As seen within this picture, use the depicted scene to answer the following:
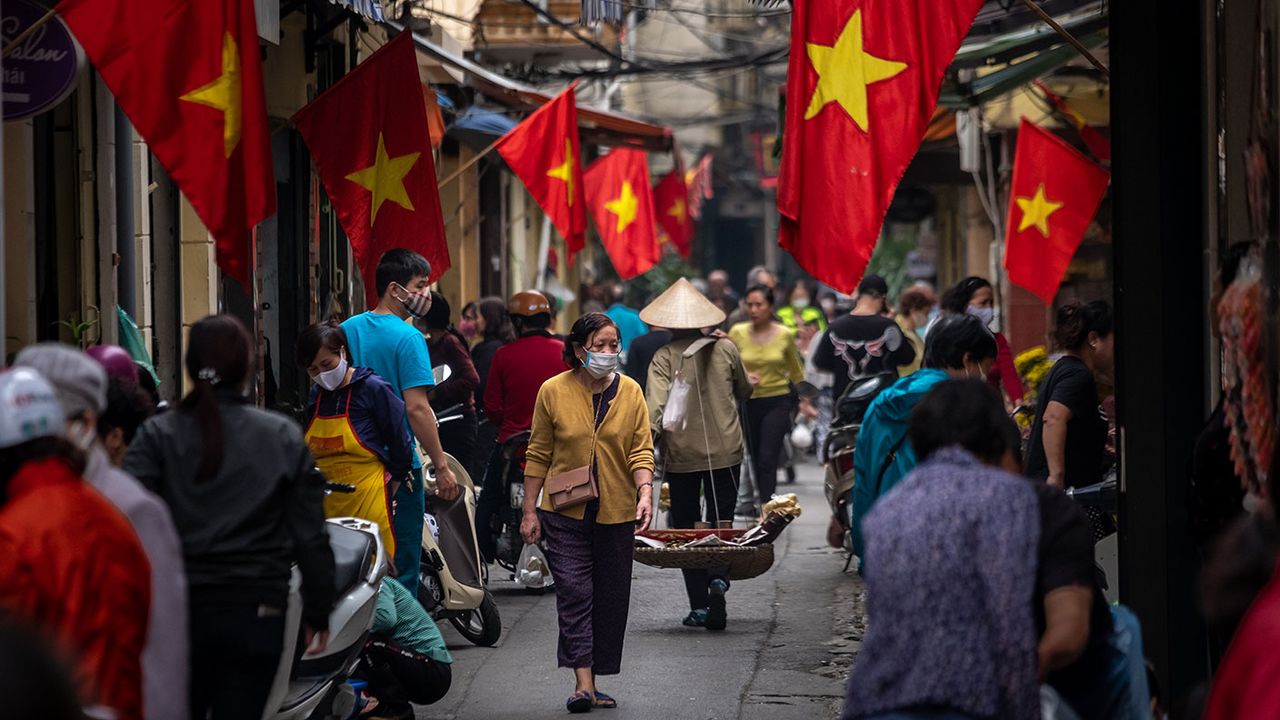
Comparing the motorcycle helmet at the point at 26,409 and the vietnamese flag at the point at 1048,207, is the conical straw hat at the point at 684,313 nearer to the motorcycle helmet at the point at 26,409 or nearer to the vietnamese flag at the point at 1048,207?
the vietnamese flag at the point at 1048,207

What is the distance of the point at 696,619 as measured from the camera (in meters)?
10.7

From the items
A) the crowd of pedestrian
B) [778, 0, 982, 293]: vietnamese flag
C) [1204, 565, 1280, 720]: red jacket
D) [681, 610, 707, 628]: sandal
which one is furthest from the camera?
[681, 610, 707, 628]: sandal

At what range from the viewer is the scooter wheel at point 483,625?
9984 mm

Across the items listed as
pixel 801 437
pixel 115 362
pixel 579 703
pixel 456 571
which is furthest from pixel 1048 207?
pixel 801 437

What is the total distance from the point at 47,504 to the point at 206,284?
7.80 meters

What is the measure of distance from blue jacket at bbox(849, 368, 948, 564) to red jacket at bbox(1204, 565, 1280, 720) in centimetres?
364

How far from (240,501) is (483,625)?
4.83 metres

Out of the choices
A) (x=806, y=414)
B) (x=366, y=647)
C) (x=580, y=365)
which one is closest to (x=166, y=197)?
(x=580, y=365)

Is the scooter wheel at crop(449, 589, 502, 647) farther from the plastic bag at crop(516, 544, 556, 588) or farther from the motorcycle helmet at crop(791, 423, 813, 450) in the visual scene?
the motorcycle helmet at crop(791, 423, 813, 450)

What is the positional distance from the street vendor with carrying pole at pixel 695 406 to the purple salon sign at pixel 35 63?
4321mm

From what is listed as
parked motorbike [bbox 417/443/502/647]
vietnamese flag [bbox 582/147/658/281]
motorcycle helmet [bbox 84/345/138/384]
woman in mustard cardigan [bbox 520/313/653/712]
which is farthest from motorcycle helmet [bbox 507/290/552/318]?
vietnamese flag [bbox 582/147/658/281]

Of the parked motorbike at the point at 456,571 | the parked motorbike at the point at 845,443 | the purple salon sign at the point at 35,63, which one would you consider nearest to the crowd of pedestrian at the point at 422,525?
the parked motorbike at the point at 456,571

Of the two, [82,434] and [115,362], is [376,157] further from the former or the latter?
[82,434]

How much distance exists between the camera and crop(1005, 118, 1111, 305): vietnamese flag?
1350 centimetres
